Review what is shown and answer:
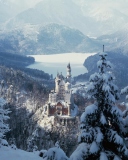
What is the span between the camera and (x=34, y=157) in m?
31.6

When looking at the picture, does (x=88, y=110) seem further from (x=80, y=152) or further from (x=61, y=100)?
(x=61, y=100)

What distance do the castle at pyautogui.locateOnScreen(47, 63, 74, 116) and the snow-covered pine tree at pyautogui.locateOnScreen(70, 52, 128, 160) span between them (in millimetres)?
63905

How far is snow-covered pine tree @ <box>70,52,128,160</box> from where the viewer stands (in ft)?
47.7

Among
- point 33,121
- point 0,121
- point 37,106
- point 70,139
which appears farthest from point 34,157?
point 37,106

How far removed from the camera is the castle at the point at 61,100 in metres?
79.6

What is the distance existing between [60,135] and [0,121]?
38.0 metres

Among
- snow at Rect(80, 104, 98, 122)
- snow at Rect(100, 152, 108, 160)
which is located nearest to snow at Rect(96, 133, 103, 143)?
snow at Rect(100, 152, 108, 160)

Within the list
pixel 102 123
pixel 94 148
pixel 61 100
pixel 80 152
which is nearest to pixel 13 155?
pixel 80 152

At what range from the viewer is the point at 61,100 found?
84.5m

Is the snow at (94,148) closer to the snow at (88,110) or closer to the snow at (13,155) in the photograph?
the snow at (88,110)

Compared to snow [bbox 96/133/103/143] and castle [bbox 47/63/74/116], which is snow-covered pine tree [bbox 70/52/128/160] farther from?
castle [bbox 47/63/74/116]

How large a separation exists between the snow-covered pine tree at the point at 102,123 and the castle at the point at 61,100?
6391 cm

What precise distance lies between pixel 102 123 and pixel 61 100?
6999 centimetres

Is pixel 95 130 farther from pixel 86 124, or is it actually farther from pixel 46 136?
pixel 46 136
